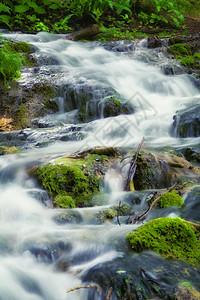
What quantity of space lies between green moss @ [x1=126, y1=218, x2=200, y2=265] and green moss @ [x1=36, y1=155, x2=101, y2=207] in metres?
1.46

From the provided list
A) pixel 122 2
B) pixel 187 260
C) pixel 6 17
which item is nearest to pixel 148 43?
pixel 122 2

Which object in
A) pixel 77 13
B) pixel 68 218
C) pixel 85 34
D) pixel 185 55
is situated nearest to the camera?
pixel 68 218

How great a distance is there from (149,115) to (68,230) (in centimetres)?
533

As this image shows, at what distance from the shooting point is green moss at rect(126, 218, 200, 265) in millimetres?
2502

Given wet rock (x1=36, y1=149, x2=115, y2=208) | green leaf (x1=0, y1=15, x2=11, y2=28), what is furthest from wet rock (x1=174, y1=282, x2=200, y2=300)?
green leaf (x1=0, y1=15, x2=11, y2=28)

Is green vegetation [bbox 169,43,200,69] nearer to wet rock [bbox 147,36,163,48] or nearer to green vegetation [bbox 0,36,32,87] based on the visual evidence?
wet rock [bbox 147,36,163,48]

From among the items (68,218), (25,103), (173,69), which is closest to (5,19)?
(25,103)

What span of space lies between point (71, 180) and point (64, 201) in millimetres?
387

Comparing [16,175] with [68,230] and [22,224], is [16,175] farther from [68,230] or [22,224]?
[68,230]

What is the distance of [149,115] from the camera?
7.99m

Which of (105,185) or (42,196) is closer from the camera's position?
(42,196)

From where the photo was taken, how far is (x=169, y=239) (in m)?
2.60

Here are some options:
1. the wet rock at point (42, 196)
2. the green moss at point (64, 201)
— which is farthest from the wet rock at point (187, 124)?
the wet rock at point (42, 196)

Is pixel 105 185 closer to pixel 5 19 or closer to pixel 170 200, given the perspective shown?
pixel 170 200
